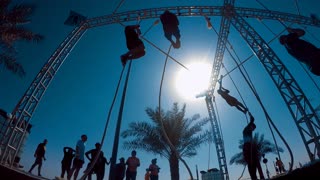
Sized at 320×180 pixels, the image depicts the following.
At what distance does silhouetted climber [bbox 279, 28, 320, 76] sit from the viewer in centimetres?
711

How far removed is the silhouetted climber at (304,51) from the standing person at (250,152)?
3557 millimetres

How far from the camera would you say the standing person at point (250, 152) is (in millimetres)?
4867

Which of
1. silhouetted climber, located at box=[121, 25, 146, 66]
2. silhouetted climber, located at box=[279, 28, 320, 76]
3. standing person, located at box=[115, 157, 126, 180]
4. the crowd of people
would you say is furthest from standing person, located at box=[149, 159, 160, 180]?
silhouetted climber, located at box=[279, 28, 320, 76]

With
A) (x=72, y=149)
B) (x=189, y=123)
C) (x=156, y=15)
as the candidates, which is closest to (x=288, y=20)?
(x=156, y=15)

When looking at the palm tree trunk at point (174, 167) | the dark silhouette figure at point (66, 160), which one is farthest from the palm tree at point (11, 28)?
the palm tree trunk at point (174, 167)

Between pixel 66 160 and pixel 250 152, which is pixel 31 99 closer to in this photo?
pixel 66 160

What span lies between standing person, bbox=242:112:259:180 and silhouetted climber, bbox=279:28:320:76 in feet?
11.7

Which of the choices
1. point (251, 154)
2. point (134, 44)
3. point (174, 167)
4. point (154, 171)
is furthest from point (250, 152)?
point (174, 167)

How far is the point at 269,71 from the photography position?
9.49 meters

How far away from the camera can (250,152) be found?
509 cm

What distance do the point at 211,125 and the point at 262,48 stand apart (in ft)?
22.9

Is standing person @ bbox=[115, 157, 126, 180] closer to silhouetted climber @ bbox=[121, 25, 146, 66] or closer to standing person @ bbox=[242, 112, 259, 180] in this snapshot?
standing person @ bbox=[242, 112, 259, 180]

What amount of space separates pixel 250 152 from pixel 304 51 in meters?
4.72

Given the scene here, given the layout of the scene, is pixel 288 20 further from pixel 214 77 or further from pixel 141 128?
pixel 141 128
